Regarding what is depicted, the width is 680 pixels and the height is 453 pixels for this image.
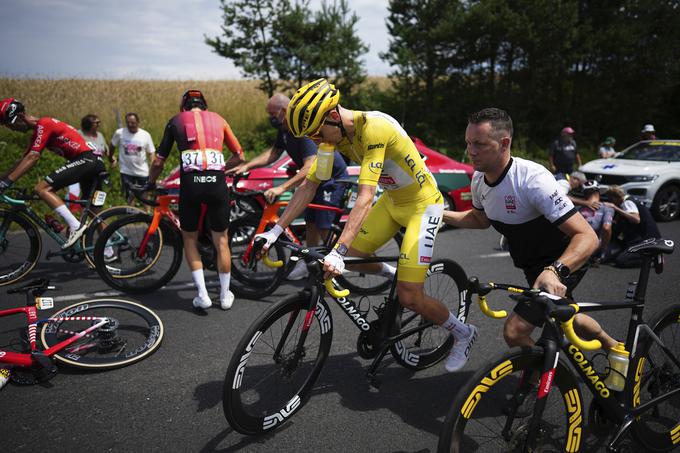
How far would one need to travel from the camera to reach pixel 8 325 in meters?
4.27

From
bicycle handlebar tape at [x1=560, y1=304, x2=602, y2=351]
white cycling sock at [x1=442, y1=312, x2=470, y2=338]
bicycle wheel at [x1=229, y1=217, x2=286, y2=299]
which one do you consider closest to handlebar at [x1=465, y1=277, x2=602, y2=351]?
bicycle handlebar tape at [x1=560, y1=304, x2=602, y2=351]

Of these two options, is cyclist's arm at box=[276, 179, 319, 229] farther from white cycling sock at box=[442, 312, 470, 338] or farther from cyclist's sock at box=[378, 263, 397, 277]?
white cycling sock at box=[442, 312, 470, 338]

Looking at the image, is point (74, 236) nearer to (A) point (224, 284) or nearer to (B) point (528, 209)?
(A) point (224, 284)

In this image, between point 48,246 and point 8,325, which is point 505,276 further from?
point 48,246

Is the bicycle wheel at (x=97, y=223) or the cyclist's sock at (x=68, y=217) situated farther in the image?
the cyclist's sock at (x=68, y=217)

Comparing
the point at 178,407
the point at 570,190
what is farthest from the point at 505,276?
the point at 178,407

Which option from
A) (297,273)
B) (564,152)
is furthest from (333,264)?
(564,152)

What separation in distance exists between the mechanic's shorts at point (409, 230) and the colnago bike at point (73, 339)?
6.63ft

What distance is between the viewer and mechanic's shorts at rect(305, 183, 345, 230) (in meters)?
5.37

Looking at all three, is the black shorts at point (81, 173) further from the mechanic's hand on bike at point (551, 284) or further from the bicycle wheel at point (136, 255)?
the mechanic's hand on bike at point (551, 284)

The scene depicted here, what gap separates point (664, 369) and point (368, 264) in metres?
1.99

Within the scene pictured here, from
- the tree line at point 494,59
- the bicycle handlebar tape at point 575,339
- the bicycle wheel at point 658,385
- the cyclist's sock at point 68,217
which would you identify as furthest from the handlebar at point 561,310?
the tree line at point 494,59

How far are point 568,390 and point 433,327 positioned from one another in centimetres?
155

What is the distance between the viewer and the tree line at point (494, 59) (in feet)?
48.6
